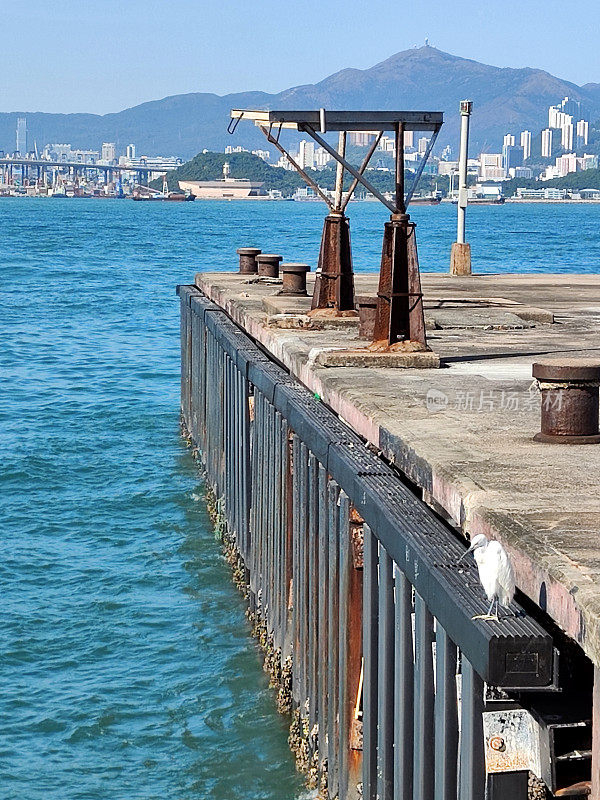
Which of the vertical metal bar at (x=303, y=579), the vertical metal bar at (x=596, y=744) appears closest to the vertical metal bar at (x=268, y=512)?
the vertical metal bar at (x=303, y=579)

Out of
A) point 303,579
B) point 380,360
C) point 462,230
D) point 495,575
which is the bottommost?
point 303,579

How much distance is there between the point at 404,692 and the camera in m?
6.29

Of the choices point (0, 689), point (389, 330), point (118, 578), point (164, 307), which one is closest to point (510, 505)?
point (389, 330)

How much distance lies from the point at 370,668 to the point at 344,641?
92 centimetres

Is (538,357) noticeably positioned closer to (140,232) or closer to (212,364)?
(212,364)

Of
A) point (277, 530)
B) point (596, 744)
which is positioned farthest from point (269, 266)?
point (596, 744)

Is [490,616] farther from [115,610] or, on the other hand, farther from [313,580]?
[115,610]

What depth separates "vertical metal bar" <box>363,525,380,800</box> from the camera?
708 cm

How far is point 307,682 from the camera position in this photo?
9.54 m

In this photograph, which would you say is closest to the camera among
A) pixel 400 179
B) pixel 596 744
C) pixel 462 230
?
pixel 596 744

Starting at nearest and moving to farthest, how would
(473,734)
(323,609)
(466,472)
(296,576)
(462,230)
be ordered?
(473,734)
(466,472)
(323,609)
(296,576)
(462,230)

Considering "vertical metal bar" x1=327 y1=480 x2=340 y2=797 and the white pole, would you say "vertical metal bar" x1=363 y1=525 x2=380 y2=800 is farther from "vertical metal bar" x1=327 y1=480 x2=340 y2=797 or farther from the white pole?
the white pole

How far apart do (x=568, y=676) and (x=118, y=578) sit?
10227 millimetres

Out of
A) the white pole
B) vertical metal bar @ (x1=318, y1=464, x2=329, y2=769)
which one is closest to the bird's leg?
vertical metal bar @ (x1=318, y1=464, x2=329, y2=769)
